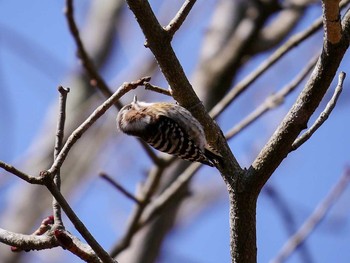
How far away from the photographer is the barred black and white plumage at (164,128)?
4.02m

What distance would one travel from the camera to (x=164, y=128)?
4402 millimetres

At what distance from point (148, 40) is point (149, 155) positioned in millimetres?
1699

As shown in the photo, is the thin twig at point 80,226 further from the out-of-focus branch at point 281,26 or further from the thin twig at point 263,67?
the out-of-focus branch at point 281,26

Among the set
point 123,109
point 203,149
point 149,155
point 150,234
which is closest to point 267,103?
point 203,149

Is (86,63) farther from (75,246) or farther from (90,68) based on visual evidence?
(75,246)

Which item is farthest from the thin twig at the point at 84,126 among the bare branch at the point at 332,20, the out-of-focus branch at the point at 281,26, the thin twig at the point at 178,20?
the out-of-focus branch at the point at 281,26

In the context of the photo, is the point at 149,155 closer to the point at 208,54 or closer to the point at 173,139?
the point at 173,139

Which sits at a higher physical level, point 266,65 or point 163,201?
point 266,65

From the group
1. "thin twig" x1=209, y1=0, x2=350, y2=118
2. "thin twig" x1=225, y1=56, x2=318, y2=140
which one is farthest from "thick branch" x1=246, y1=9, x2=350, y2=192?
"thin twig" x1=209, y1=0, x2=350, y2=118

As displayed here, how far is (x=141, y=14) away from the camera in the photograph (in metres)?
2.55

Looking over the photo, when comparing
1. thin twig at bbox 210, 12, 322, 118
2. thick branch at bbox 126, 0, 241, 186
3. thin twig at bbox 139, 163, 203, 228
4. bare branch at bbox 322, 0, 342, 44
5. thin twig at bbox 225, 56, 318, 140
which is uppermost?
thin twig at bbox 210, 12, 322, 118

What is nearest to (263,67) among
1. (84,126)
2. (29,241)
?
(84,126)

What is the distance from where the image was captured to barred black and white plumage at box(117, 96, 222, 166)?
158 inches

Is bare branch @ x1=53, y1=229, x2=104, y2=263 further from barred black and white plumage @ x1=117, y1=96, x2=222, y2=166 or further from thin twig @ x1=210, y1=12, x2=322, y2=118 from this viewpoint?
thin twig @ x1=210, y1=12, x2=322, y2=118
